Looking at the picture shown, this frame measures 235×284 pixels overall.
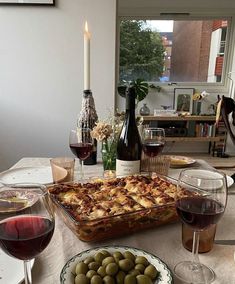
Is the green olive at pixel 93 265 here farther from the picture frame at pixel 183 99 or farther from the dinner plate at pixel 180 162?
the picture frame at pixel 183 99

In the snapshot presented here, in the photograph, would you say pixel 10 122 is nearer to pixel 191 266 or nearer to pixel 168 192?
pixel 168 192

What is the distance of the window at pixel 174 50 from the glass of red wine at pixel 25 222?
3.66m

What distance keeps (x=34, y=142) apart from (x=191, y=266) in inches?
77.1

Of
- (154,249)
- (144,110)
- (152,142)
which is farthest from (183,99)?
(154,249)

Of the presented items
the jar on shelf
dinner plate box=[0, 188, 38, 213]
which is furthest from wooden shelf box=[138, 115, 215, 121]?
dinner plate box=[0, 188, 38, 213]

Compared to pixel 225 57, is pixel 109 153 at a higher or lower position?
lower

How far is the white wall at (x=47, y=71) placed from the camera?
2107mm

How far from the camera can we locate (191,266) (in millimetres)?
593

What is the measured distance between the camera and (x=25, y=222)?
1.63 feet

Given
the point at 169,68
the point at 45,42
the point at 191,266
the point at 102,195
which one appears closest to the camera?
the point at 191,266

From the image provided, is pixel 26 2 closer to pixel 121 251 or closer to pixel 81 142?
pixel 81 142

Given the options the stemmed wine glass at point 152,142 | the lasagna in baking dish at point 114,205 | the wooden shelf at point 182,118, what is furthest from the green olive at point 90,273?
the wooden shelf at point 182,118

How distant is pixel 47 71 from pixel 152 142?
4.58 ft

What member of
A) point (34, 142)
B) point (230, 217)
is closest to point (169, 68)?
point (34, 142)
